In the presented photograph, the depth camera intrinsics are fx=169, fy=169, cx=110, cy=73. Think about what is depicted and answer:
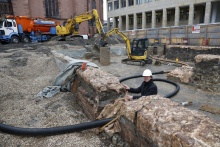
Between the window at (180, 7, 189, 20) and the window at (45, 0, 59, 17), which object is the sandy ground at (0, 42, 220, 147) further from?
the window at (180, 7, 189, 20)

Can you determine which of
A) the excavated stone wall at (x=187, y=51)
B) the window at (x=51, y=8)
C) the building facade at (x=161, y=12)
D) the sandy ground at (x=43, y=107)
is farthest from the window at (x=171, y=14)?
the sandy ground at (x=43, y=107)

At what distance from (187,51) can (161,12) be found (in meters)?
27.7

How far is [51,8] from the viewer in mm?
32188

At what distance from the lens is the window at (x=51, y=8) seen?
3163 centimetres

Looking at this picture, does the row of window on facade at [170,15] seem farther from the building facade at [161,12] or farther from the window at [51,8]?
the window at [51,8]

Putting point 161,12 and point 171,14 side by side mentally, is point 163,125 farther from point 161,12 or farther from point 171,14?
point 161,12

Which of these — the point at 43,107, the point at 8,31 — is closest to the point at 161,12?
the point at 8,31

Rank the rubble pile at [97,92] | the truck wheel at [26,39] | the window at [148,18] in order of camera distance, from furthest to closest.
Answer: the window at [148,18]
the truck wheel at [26,39]
the rubble pile at [97,92]

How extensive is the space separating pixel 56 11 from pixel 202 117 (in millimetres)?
35125

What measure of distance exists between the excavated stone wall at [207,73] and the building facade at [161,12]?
81.2 ft

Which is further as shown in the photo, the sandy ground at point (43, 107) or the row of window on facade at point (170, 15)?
the row of window on facade at point (170, 15)

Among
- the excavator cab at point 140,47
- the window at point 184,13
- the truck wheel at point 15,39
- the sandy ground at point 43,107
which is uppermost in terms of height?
the window at point 184,13

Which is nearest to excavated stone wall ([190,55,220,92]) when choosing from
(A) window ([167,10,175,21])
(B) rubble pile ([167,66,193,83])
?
(B) rubble pile ([167,66,193,83])

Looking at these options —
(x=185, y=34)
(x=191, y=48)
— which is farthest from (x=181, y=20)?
(x=191, y=48)
